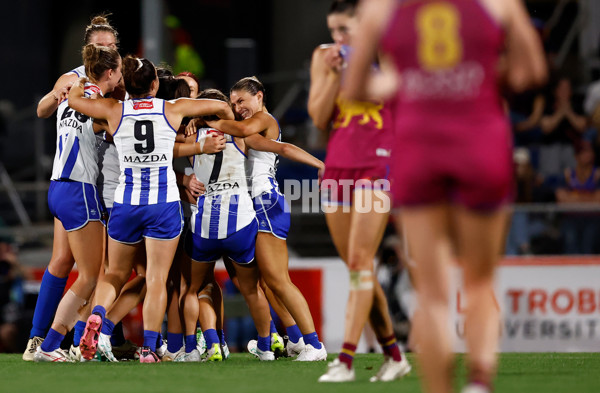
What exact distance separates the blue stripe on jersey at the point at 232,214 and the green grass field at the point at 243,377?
995 millimetres

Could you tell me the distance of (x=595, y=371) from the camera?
646 cm

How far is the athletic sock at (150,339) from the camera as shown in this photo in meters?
7.04

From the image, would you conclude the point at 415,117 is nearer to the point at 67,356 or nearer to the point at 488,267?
the point at 488,267

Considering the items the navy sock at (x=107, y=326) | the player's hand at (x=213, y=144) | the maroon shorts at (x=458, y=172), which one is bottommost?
the navy sock at (x=107, y=326)

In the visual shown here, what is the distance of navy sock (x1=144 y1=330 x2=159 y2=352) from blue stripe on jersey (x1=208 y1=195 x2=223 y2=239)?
2.75 ft

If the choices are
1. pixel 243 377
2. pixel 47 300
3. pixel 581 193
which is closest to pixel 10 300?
pixel 47 300

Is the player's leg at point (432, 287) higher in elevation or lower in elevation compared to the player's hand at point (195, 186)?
lower

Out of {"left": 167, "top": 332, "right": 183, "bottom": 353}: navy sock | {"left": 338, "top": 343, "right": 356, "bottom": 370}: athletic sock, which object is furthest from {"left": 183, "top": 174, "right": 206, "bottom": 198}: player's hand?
{"left": 338, "top": 343, "right": 356, "bottom": 370}: athletic sock

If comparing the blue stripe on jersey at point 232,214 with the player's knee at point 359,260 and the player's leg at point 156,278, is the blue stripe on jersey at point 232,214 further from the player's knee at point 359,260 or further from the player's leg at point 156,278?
the player's knee at point 359,260

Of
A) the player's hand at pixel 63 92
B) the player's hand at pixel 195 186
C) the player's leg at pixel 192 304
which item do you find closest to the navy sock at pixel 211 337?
the player's leg at pixel 192 304

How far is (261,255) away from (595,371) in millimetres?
2571

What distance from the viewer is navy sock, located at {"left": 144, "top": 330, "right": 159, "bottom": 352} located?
7.04 meters

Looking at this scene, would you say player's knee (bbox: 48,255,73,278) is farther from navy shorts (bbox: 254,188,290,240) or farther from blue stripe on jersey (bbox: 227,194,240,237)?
navy shorts (bbox: 254,188,290,240)

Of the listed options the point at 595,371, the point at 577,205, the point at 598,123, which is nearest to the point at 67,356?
the point at 595,371
